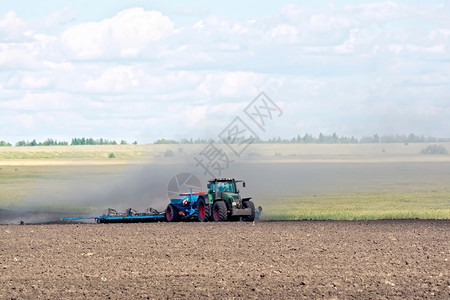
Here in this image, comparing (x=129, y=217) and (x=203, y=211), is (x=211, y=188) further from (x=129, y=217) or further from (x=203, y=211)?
(x=129, y=217)

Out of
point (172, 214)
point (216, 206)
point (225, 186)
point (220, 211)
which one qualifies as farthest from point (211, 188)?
point (172, 214)

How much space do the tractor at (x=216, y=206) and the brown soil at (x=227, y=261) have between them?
2.67 m

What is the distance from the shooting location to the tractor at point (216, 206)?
36562mm

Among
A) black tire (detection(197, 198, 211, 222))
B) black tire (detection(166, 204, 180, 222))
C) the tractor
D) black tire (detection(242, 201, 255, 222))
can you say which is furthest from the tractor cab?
black tire (detection(166, 204, 180, 222))

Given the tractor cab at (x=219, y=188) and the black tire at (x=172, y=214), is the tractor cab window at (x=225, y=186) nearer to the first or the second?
the tractor cab at (x=219, y=188)

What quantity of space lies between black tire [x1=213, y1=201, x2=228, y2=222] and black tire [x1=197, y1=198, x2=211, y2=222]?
0.30 metres

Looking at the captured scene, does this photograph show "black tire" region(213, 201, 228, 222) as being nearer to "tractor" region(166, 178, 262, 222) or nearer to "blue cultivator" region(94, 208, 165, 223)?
"tractor" region(166, 178, 262, 222)

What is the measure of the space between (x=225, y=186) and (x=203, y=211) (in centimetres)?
163

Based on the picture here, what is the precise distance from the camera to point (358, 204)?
182 ft

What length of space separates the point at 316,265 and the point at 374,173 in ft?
299

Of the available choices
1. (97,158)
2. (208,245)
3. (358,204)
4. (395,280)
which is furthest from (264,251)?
(97,158)

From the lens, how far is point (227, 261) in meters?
23.0

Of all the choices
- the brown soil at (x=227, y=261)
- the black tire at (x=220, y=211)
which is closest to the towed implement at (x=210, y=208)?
the black tire at (x=220, y=211)

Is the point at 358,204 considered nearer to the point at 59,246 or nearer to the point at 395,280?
the point at 59,246
